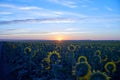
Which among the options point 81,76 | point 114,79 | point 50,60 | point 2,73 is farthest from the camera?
point 2,73

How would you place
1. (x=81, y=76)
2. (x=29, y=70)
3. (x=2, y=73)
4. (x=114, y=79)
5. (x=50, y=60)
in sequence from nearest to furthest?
1. (x=81, y=76)
2. (x=50, y=60)
3. (x=114, y=79)
4. (x=29, y=70)
5. (x=2, y=73)

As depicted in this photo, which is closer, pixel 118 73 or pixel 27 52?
pixel 118 73

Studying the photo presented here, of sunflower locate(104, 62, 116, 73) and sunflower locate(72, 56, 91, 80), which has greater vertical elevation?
sunflower locate(72, 56, 91, 80)

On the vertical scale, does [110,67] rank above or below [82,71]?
below

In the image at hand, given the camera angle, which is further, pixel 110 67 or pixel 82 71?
pixel 110 67

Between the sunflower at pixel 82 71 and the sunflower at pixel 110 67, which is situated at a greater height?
the sunflower at pixel 82 71

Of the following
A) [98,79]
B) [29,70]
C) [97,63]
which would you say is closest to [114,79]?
[97,63]

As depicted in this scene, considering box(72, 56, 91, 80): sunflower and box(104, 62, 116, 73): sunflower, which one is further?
box(104, 62, 116, 73): sunflower

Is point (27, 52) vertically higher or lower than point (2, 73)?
higher

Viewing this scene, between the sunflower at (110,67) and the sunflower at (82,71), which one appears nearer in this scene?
the sunflower at (82,71)

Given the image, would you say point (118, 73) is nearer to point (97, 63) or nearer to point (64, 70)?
point (97, 63)
